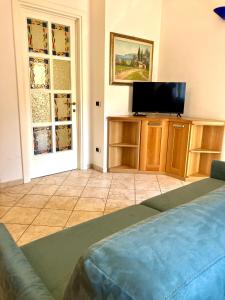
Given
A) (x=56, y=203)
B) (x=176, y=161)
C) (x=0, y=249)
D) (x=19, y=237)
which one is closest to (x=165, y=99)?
(x=176, y=161)

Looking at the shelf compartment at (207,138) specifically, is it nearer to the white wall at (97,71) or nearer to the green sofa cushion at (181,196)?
the white wall at (97,71)

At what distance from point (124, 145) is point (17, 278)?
122 inches

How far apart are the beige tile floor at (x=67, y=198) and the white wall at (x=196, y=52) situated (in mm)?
1260

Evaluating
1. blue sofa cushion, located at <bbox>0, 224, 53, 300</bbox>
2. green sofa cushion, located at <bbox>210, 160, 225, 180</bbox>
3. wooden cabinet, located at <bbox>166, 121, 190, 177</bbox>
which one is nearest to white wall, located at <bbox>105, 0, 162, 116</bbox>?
wooden cabinet, located at <bbox>166, 121, 190, 177</bbox>

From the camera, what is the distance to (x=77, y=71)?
3.73 meters

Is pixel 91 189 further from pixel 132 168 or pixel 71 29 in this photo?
pixel 71 29

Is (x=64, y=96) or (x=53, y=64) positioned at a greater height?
(x=53, y=64)

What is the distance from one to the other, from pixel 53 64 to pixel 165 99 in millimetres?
1732

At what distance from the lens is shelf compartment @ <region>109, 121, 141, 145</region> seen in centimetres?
388

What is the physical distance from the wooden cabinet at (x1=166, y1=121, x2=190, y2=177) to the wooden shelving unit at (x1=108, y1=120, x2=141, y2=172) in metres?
0.49

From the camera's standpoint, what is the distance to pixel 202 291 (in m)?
0.56

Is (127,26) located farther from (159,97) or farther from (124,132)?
(124,132)

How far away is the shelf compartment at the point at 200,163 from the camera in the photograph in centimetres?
365

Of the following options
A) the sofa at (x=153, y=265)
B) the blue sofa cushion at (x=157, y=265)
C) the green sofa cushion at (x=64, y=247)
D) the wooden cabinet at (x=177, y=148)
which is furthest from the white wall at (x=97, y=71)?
the blue sofa cushion at (x=157, y=265)
